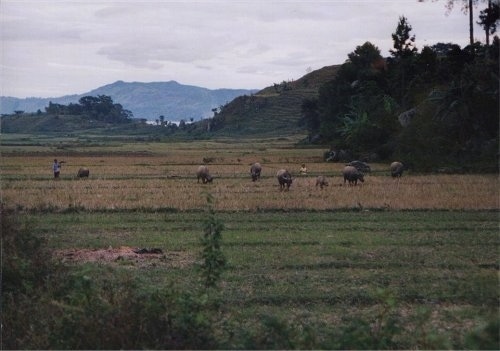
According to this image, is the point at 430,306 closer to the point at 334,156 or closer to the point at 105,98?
the point at 334,156

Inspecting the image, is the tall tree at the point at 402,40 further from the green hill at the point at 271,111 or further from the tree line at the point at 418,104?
the green hill at the point at 271,111

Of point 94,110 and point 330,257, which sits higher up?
point 94,110

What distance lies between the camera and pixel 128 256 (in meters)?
13.9

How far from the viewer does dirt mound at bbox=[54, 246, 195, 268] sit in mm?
13445

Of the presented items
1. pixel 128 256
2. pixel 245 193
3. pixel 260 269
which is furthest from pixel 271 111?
pixel 260 269

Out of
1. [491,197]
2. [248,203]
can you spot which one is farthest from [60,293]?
[491,197]

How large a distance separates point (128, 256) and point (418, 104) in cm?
3967

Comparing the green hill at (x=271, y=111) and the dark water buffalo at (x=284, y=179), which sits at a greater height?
the green hill at (x=271, y=111)

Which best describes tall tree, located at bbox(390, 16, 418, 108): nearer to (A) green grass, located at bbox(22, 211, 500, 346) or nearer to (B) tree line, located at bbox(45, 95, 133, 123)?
(A) green grass, located at bbox(22, 211, 500, 346)

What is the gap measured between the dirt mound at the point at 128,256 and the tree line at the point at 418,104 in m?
26.1

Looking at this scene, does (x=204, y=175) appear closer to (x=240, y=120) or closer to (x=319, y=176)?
(x=319, y=176)

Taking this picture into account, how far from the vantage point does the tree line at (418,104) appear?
126 ft

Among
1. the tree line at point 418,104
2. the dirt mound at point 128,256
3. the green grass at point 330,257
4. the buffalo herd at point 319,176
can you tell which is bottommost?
the green grass at point 330,257

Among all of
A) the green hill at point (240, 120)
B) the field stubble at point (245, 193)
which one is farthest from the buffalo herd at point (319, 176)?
the green hill at point (240, 120)
